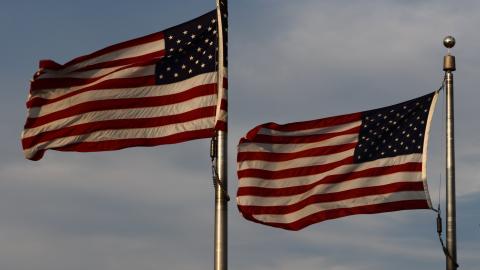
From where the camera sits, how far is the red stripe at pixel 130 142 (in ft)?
72.1

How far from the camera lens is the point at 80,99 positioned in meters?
23.3

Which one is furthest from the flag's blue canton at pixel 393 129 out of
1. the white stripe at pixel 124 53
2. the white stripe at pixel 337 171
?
the white stripe at pixel 124 53

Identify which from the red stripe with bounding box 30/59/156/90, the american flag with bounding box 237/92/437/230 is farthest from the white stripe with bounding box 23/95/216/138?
the american flag with bounding box 237/92/437/230

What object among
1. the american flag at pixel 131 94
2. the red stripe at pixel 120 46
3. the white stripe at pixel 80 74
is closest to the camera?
the american flag at pixel 131 94

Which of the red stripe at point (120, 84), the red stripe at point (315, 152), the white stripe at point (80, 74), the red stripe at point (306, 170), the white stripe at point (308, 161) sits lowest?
the red stripe at point (306, 170)

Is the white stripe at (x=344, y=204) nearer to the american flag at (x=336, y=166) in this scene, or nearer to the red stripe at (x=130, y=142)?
the american flag at (x=336, y=166)

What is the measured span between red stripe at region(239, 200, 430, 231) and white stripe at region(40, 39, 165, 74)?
4.66 meters

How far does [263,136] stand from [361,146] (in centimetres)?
252

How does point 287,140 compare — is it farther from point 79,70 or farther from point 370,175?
point 79,70

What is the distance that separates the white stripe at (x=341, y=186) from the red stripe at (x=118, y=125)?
3.88 meters

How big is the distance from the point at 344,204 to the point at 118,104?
6.52m

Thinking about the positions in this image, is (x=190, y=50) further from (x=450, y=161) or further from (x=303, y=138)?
(x=450, y=161)

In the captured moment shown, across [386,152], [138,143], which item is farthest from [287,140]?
[138,143]

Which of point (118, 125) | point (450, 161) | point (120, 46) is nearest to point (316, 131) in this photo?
point (450, 161)
